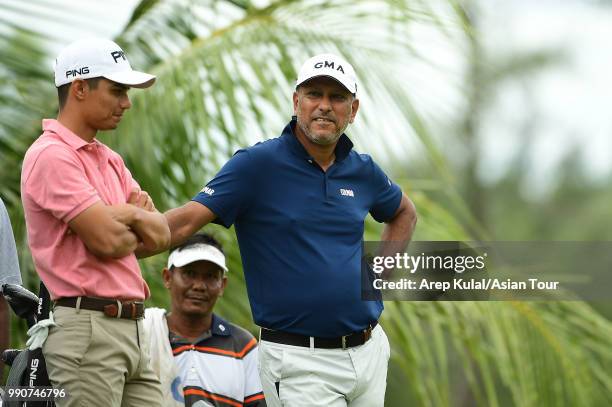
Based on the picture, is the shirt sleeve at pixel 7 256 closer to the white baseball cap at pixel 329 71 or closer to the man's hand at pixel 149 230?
the man's hand at pixel 149 230

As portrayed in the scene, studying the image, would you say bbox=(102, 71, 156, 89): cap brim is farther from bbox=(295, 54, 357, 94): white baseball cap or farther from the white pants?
the white pants

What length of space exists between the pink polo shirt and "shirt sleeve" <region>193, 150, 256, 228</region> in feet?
1.80

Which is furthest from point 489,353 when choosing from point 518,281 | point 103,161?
point 103,161

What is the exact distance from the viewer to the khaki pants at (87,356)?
4090 mm

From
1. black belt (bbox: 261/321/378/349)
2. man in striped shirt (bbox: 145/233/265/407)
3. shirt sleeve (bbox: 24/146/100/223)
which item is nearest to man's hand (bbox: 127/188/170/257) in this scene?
shirt sleeve (bbox: 24/146/100/223)

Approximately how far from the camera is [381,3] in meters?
6.81

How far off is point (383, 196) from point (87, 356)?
5.54 ft

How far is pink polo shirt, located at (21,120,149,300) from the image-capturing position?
4082 millimetres

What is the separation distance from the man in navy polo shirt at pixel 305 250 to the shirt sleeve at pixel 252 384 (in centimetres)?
101

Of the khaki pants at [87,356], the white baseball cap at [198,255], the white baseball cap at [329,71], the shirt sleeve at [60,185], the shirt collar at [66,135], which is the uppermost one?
the white baseball cap at [329,71]

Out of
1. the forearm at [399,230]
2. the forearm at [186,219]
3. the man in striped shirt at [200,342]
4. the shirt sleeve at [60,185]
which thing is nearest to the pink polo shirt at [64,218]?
the shirt sleeve at [60,185]

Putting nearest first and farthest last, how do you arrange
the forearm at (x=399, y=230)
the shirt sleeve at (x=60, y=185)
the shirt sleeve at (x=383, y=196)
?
the shirt sleeve at (x=60, y=185), the shirt sleeve at (x=383, y=196), the forearm at (x=399, y=230)

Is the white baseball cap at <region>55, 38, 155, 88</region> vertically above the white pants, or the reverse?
the white baseball cap at <region>55, 38, 155, 88</region>

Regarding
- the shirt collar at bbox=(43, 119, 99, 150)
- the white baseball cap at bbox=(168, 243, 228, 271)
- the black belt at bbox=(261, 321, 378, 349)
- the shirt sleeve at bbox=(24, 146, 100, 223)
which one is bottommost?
the black belt at bbox=(261, 321, 378, 349)
